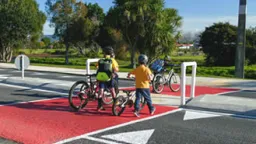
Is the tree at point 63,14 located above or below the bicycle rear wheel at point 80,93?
above

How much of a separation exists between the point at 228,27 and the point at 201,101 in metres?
35.8

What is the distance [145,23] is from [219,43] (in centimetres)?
1553

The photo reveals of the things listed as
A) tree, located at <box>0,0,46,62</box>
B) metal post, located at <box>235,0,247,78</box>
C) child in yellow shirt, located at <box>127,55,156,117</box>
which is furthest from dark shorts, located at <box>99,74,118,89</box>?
tree, located at <box>0,0,46,62</box>

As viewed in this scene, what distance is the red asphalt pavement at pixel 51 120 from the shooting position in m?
6.12

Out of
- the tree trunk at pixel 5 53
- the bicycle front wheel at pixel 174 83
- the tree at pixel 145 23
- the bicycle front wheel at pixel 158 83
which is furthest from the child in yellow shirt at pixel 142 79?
the tree trunk at pixel 5 53

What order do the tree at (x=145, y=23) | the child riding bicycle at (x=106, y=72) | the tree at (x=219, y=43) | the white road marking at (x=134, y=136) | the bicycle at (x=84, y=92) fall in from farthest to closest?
1. the tree at (x=219, y=43)
2. the tree at (x=145, y=23)
3. the bicycle at (x=84, y=92)
4. the child riding bicycle at (x=106, y=72)
5. the white road marking at (x=134, y=136)

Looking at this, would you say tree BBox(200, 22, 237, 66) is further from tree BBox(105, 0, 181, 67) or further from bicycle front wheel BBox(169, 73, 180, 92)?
bicycle front wheel BBox(169, 73, 180, 92)

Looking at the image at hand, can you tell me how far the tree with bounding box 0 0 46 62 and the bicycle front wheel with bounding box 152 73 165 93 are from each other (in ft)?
84.3

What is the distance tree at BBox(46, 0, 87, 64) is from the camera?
35.3 m

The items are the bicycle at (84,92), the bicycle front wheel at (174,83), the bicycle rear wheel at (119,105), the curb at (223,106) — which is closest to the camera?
the bicycle rear wheel at (119,105)

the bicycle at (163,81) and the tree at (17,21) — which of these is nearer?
the bicycle at (163,81)

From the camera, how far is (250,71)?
24438mm

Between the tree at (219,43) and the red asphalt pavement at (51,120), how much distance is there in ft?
105

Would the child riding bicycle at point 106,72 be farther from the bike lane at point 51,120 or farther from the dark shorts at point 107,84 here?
the bike lane at point 51,120
